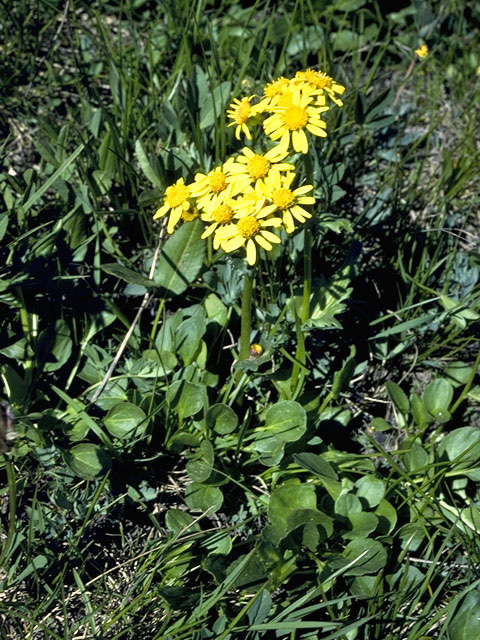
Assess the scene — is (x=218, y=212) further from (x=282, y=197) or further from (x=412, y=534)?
(x=412, y=534)

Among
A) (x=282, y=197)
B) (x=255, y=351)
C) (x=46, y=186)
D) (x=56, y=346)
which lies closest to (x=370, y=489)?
(x=255, y=351)

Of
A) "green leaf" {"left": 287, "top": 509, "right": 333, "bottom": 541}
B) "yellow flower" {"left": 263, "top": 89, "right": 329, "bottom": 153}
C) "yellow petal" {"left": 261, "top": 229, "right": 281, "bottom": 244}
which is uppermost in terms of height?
"yellow flower" {"left": 263, "top": 89, "right": 329, "bottom": 153}

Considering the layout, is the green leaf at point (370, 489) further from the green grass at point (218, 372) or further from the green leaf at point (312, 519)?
the green leaf at point (312, 519)

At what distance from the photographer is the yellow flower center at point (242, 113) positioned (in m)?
2.18

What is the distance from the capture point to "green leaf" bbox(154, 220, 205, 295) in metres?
2.59

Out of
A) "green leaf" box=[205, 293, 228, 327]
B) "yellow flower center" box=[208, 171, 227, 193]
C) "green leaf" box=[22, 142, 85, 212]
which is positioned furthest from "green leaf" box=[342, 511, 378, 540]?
"green leaf" box=[22, 142, 85, 212]

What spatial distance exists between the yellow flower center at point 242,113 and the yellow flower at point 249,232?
1.15ft

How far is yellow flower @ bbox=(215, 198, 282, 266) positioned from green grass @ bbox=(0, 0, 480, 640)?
15 cm

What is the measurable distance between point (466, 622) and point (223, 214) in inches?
50.9

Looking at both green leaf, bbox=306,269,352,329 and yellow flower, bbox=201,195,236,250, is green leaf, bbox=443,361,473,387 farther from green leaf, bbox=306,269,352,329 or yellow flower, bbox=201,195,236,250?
yellow flower, bbox=201,195,236,250

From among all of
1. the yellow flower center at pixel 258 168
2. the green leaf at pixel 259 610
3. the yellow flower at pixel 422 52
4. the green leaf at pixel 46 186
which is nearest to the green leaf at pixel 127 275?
the green leaf at pixel 46 186

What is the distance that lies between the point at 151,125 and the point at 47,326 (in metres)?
1.00

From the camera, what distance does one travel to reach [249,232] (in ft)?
6.46

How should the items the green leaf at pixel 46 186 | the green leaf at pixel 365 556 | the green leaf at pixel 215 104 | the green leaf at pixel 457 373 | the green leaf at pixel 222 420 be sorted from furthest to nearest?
the green leaf at pixel 215 104 → the green leaf at pixel 457 373 → the green leaf at pixel 46 186 → the green leaf at pixel 222 420 → the green leaf at pixel 365 556
